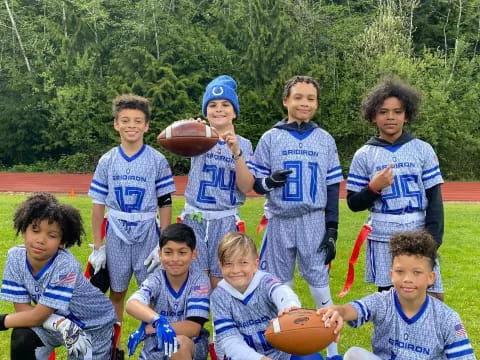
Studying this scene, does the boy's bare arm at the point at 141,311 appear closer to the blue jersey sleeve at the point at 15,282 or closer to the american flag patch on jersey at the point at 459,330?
the blue jersey sleeve at the point at 15,282

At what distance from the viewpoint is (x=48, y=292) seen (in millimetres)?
2916

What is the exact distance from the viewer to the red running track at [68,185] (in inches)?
588

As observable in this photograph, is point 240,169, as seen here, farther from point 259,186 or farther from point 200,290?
point 200,290

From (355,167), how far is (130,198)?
150 centimetres

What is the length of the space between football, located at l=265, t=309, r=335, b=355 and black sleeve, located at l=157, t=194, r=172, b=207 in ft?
4.89

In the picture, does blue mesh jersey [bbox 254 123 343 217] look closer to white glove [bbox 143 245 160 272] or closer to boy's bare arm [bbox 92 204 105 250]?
white glove [bbox 143 245 160 272]

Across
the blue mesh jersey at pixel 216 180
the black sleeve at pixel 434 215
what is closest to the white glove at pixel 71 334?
the blue mesh jersey at pixel 216 180

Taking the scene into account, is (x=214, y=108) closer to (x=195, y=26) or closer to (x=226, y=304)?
(x=226, y=304)

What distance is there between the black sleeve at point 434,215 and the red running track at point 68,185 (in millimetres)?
10527

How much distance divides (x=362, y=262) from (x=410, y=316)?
4.36 m

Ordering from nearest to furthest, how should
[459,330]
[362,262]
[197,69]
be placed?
[459,330] → [362,262] → [197,69]

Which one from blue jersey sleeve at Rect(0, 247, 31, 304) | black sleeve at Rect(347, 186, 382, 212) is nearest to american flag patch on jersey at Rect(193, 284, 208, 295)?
blue jersey sleeve at Rect(0, 247, 31, 304)

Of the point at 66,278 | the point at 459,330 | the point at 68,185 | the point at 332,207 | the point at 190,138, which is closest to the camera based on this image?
the point at 459,330

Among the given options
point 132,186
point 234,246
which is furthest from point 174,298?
point 132,186
